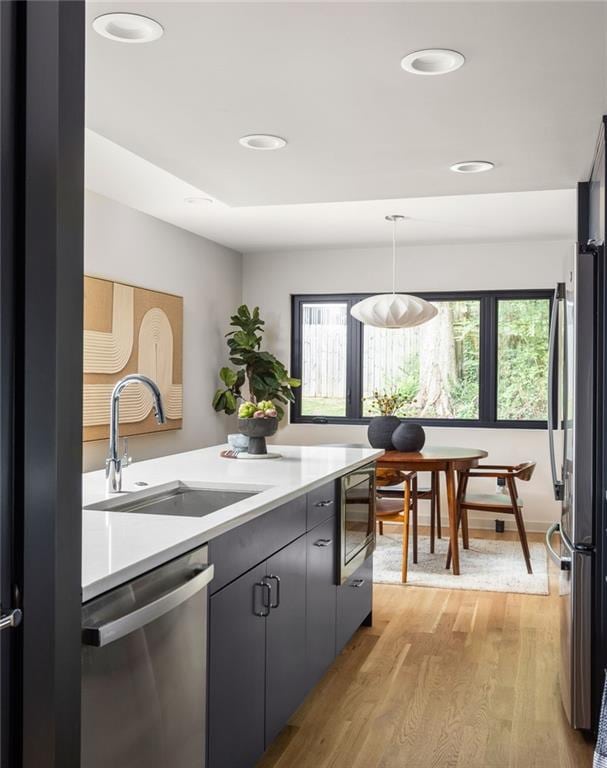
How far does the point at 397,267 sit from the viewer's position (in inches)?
279

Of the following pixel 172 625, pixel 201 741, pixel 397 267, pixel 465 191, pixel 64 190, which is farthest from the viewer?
pixel 397 267

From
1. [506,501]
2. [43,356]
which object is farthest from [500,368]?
[43,356]

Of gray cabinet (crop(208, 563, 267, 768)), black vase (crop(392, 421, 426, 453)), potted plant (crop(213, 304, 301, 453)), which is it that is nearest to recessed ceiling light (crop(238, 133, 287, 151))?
gray cabinet (crop(208, 563, 267, 768))

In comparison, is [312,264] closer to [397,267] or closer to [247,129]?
[397,267]

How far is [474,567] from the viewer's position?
17.5 ft

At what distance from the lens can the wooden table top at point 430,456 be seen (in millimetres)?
5086

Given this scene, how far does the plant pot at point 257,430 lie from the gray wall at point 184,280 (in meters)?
1.79

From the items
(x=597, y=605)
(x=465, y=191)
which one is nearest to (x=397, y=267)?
(x=465, y=191)

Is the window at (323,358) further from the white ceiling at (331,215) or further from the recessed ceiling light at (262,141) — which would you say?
the recessed ceiling light at (262,141)

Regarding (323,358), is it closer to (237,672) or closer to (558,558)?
(558,558)

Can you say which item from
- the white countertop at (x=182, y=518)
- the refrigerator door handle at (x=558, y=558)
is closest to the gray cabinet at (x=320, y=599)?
the white countertop at (x=182, y=518)

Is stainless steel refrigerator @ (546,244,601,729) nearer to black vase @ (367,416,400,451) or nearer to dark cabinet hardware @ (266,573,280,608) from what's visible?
dark cabinet hardware @ (266,573,280,608)

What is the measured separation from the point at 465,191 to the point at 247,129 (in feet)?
4.42

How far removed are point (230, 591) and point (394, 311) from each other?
150 inches
